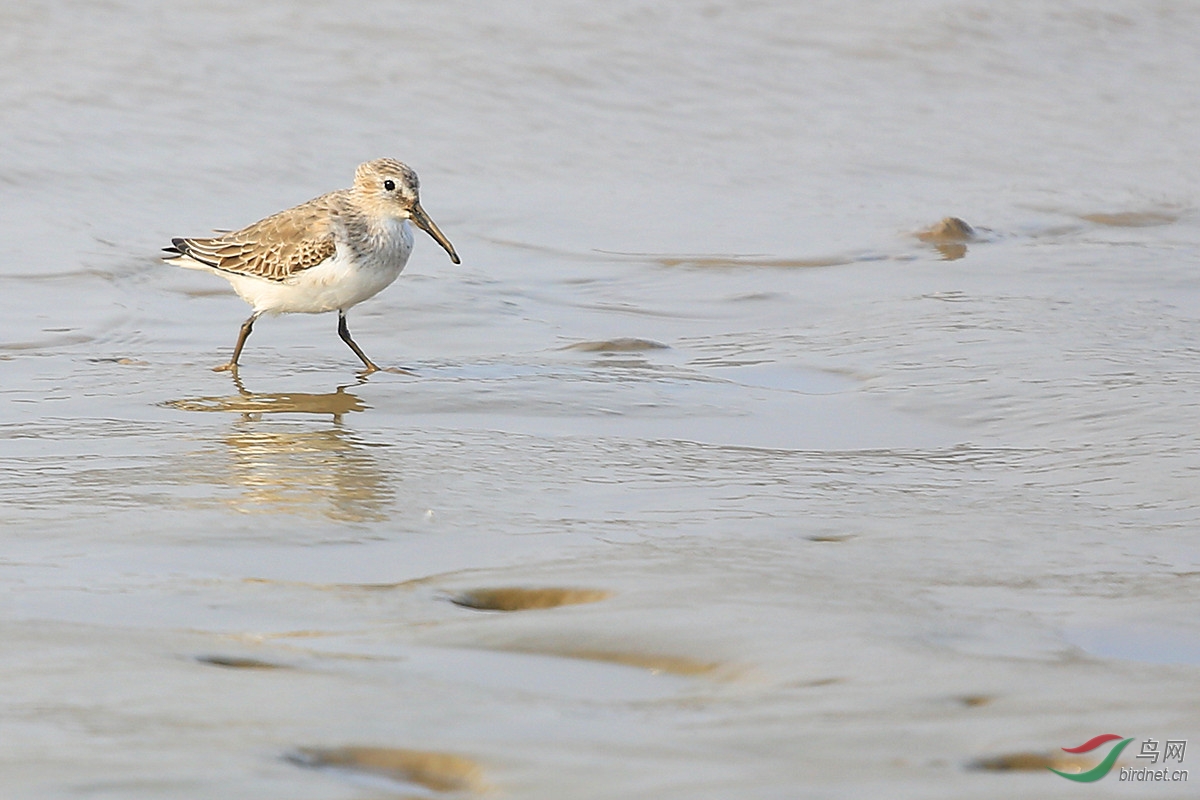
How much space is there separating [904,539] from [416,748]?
1758 millimetres

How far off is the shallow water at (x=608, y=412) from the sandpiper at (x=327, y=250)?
0.25 m

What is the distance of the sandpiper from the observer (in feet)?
21.7

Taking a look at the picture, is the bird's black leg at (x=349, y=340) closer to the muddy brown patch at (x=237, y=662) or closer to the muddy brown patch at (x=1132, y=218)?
Answer: the muddy brown patch at (x=237, y=662)

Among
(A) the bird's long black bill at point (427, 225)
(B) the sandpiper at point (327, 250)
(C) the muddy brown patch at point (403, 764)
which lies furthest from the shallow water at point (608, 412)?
(A) the bird's long black bill at point (427, 225)

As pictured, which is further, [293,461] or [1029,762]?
[293,461]

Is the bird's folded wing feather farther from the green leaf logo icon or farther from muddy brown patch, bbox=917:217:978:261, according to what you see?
the green leaf logo icon

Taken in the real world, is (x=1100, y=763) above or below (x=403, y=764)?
above

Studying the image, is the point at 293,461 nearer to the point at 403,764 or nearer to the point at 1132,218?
the point at 403,764

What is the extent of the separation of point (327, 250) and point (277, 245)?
0.81 feet

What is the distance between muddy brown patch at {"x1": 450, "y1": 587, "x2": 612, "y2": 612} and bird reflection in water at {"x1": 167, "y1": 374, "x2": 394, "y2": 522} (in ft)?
2.37

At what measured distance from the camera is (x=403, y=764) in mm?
2670

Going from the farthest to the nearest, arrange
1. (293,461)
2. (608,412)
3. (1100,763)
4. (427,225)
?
(427,225), (608,412), (293,461), (1100,763)

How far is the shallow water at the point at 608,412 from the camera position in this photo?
2.85 meters

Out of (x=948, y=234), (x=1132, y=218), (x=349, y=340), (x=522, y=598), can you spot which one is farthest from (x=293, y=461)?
(x=1132, y=218)
